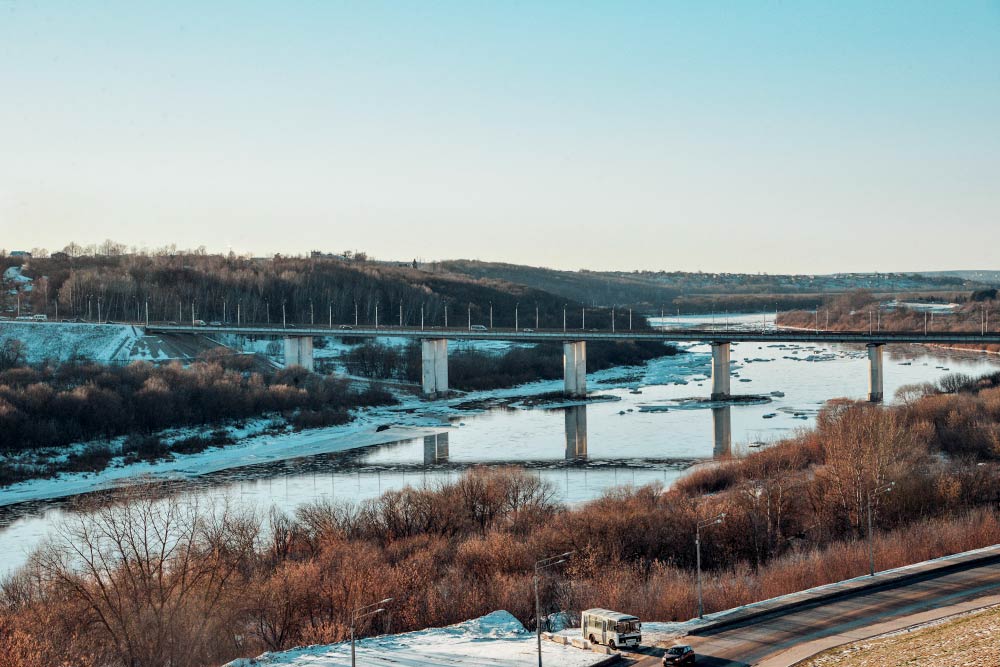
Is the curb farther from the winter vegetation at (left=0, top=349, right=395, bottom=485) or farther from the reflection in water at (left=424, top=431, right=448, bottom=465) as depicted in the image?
the winter vegetation at (left=0, top=349, right=395, bottom=485)

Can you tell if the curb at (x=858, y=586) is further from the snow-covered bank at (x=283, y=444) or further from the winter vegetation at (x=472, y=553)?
Result: the snow-covered bank at (x=283, y=444)

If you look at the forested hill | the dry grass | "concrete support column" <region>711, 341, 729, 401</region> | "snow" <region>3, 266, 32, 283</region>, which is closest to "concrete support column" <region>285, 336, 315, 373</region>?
the forested hill

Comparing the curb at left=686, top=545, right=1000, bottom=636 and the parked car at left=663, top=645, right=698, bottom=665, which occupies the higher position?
the parked car at left=663, top=645, right=698, bottom=665

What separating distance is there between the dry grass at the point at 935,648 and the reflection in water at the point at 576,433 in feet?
114

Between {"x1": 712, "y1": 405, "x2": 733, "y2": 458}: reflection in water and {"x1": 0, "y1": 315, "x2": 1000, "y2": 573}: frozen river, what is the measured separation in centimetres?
20

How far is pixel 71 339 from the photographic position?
9606 cm

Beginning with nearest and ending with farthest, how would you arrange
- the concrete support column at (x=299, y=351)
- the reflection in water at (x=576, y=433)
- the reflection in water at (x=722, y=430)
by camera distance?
the reflection in water at (x=722, y=430) < the reflection in water at (x=576, y=433) < the concrete support column at (x=299, y=351)

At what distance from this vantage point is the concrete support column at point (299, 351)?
102 m

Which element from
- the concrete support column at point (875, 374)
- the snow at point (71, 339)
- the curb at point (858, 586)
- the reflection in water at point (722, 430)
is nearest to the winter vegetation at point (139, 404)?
the snow at point (71, 339)

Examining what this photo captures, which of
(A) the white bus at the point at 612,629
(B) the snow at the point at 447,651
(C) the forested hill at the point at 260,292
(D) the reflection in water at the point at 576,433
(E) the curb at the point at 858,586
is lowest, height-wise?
(D) the reflection in water at the point at 576,433

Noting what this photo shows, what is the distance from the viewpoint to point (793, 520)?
37125mm

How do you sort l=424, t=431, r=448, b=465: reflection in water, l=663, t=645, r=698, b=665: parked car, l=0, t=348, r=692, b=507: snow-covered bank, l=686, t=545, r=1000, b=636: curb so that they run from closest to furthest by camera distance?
1. l=663, t=645, r=698, b=665: parked car
2. l=686, t=545, r=1000, b=636: curb
3. l=0, t=348, r=692, b=507: snow-covered bank
4. l=424, t=431, r=448, b=465: reflection in water

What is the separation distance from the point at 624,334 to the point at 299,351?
3311 cm

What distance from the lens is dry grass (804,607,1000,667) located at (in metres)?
19.4
